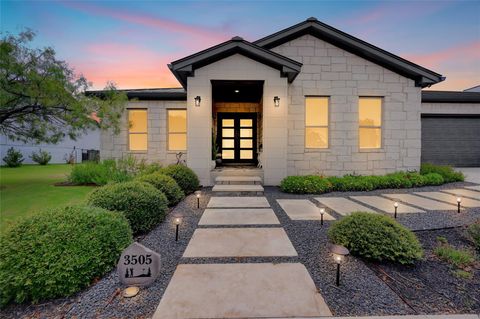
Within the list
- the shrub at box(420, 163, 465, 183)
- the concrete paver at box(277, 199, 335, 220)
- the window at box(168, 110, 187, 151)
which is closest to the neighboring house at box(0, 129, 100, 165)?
the window at box(168, 110, 187, 151)

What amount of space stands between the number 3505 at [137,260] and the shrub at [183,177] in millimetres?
4323

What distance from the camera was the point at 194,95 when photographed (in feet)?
25.4

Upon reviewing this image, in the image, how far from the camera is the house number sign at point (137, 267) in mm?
2232

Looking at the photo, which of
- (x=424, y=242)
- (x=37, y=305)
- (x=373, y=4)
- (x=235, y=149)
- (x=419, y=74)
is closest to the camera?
(x=37, y=305)

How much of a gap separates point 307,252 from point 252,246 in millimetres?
789

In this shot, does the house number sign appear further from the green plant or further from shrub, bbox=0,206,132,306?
the green plant

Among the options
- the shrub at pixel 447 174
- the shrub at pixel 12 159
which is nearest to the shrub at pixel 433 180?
the shrub at pixel 447 174

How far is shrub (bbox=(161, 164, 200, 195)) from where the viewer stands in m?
6.55

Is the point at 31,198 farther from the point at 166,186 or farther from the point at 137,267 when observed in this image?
the point at 137,267

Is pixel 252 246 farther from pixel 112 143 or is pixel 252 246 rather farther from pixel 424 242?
pixel 112 143

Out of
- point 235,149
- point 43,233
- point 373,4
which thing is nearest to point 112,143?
point 235,149

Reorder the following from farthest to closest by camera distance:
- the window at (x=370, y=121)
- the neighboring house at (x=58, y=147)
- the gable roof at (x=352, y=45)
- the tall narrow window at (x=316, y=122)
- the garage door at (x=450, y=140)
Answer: the neighboring house at (x=58, y=147) → the garage door at (x=450, y=140) → the window at (x=370, y=121) → the tall narrow window at (x=316, y=122) → the gable roof at (x=352, y=45)

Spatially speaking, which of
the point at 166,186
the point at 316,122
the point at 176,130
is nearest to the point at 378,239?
the point at 166,186

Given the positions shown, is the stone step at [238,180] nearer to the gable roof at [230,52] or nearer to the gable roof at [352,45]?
the gable roof at [230,52]
